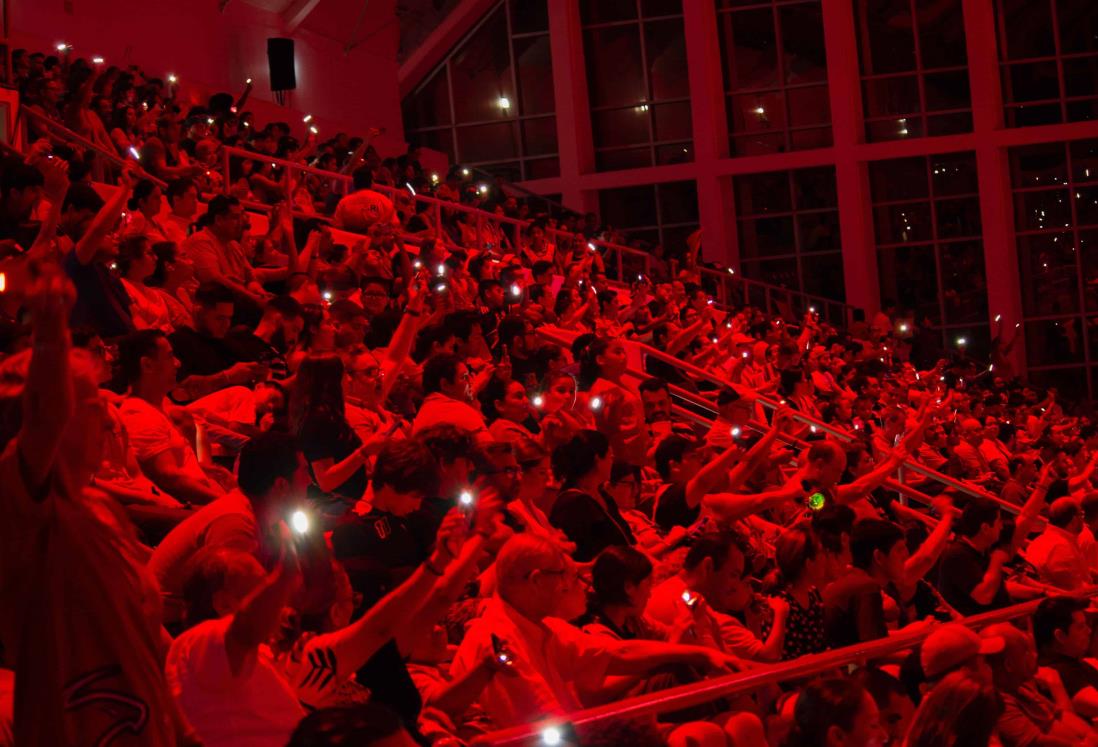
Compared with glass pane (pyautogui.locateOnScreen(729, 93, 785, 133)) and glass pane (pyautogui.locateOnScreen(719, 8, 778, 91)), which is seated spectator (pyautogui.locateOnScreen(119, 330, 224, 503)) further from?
glass pane (pyautogui.locateOnScreen(719, 8, 778, 91))

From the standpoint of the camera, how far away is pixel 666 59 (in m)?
25.7

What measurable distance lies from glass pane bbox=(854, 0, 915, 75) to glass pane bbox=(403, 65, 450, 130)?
7155mm

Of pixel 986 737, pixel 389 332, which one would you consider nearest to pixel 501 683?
pixel 986 737

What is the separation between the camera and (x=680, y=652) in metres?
4.25

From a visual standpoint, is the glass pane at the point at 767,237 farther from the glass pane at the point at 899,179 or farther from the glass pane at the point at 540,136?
the glass pane at the point at 540,136

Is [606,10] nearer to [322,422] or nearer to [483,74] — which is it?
[483,74]

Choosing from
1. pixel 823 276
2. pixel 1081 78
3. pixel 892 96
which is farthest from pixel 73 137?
pixel 1081 78

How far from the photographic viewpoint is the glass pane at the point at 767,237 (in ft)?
83.0

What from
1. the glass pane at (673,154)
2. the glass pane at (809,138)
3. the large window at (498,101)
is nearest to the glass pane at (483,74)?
the large window at (498,101)

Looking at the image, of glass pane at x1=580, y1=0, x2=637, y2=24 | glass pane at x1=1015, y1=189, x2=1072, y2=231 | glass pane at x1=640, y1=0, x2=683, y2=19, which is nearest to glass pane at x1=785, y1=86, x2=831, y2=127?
glass pane at x1=640, y1=0, x2=683, y2=19

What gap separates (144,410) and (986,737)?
2881 millimetres

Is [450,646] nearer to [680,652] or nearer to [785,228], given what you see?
[680,652]

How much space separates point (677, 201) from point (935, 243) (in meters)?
4.34

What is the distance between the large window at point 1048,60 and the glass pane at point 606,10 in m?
6.12
